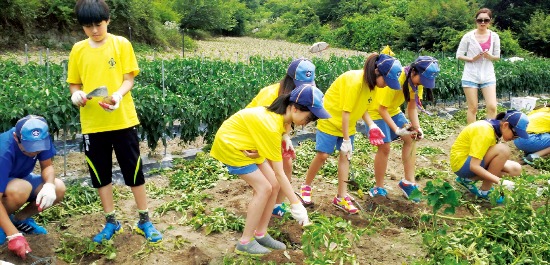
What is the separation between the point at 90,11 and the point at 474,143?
3036 millimetres

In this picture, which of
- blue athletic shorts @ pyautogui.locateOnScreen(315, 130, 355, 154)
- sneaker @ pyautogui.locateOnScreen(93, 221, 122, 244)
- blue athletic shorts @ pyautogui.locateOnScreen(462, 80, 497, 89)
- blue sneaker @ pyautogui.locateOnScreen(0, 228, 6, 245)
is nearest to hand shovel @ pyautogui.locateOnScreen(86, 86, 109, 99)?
sneaker @ pyautogui.locateOnScreen(93, 221, 122, 244)

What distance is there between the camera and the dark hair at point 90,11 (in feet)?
9.60

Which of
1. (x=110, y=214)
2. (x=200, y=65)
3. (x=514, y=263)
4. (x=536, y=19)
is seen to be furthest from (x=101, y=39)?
(x=536, y=19)

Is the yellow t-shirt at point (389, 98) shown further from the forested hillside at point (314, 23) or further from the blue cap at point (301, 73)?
the forested hillside at point (314, 23)

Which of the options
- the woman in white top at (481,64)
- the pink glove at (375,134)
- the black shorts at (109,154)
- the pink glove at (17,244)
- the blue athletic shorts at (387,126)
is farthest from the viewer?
the woman in white top at (481,64)

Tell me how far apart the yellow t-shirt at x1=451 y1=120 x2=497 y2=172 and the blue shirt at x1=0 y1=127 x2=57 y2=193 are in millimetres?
3163

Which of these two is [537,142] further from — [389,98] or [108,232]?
[108,232]

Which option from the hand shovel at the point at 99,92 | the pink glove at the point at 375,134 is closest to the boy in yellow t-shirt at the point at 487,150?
the pink glove at the point at 375,134

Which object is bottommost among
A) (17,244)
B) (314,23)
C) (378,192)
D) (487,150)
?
(314,23)

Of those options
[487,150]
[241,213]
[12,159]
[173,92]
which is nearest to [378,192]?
[487,150]

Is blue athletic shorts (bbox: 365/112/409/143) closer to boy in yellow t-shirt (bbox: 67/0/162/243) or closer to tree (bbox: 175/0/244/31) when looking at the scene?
boy in yellow t-shirt (bbox: 67/0/162/243)

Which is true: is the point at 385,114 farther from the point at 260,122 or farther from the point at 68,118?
the point at 68,118

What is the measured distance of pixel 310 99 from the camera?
2.83m

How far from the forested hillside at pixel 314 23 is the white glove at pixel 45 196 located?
14.6m
